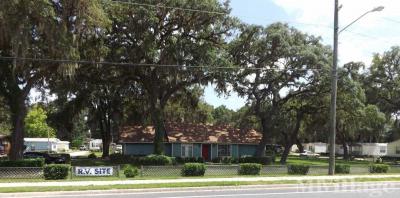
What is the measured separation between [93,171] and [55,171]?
188cm

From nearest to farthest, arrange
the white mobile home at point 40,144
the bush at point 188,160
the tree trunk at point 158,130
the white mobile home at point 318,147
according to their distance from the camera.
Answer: the tree trunk at point 158,130 < the bush at point 188,160 < the white mobile home at point 40,144 < the white mobile home at point 318,147

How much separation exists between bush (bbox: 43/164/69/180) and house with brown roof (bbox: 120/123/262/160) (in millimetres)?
28409

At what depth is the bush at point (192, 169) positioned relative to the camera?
29.9 meters

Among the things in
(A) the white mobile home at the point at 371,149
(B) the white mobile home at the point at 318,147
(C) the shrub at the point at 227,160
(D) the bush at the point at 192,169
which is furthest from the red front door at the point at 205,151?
(B) the white mobile home at the point at 318,147

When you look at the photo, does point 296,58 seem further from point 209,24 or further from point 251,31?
point 209,24

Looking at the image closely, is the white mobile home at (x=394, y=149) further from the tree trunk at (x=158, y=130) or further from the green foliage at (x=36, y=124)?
the green foliage at (x=36, y=124)

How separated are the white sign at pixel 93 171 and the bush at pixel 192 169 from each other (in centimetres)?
411

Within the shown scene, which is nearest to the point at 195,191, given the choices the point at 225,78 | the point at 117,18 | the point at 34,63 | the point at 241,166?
the point at 241,166

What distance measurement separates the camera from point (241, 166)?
31625 millimetres

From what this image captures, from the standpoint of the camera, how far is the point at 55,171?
26344mm

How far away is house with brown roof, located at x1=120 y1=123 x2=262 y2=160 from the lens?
55.4 m

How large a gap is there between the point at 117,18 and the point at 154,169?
16.4 metres

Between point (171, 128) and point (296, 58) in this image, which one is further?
point (171, 128)

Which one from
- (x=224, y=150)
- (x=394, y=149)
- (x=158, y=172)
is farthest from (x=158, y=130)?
(x=394, y=149)
